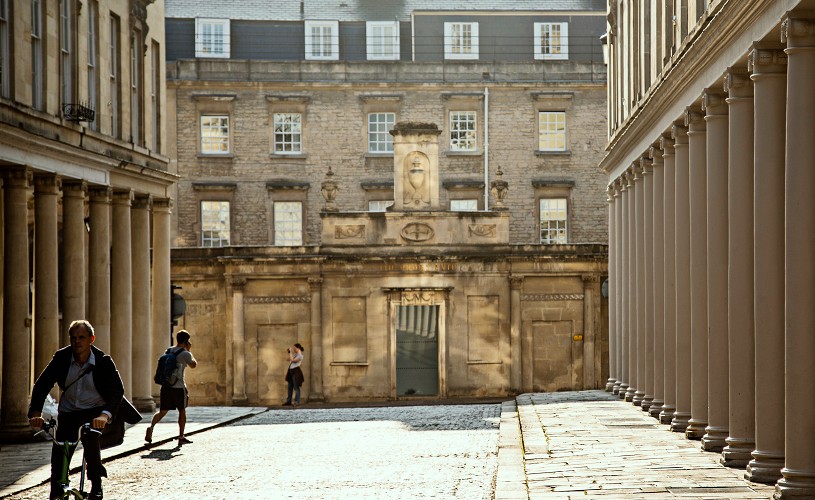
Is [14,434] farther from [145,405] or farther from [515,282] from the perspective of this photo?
[515,282]

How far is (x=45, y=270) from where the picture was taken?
23297mm

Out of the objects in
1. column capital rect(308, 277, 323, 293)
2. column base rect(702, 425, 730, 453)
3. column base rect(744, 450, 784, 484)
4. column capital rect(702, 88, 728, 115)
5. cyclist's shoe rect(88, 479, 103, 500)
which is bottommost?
column base rect(702, 425, 730, 453)

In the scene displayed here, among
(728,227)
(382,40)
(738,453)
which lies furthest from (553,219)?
(738,453)

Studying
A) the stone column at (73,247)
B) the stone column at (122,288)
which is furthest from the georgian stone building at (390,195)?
the stone column at (73,247)

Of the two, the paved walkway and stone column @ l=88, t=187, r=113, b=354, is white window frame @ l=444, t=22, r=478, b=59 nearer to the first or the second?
stone column @ l=88, t=187, r=113, b=354

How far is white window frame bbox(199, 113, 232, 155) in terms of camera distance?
52750mm

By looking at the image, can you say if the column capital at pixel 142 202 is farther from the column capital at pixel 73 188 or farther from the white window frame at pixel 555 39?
the white window frame at pixel 555 39

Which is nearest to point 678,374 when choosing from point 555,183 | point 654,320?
point 654,320

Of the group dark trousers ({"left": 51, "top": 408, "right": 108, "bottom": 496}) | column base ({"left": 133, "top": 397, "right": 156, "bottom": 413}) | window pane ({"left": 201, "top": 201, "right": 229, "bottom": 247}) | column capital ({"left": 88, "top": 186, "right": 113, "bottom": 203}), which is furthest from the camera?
window pane ({"left": 201, "top": 201, "right": 229, "bottom": 247})

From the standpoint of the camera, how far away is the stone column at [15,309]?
21734 mm

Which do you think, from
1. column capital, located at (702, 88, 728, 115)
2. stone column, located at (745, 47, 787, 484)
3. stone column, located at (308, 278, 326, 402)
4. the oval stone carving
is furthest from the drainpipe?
stone column, located at (745, 47, 787, 484)

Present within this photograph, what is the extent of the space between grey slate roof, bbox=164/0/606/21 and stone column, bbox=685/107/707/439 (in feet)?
128

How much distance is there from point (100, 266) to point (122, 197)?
1.82 m

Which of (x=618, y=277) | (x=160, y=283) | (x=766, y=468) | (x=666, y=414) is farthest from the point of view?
(x=160, y=283)
